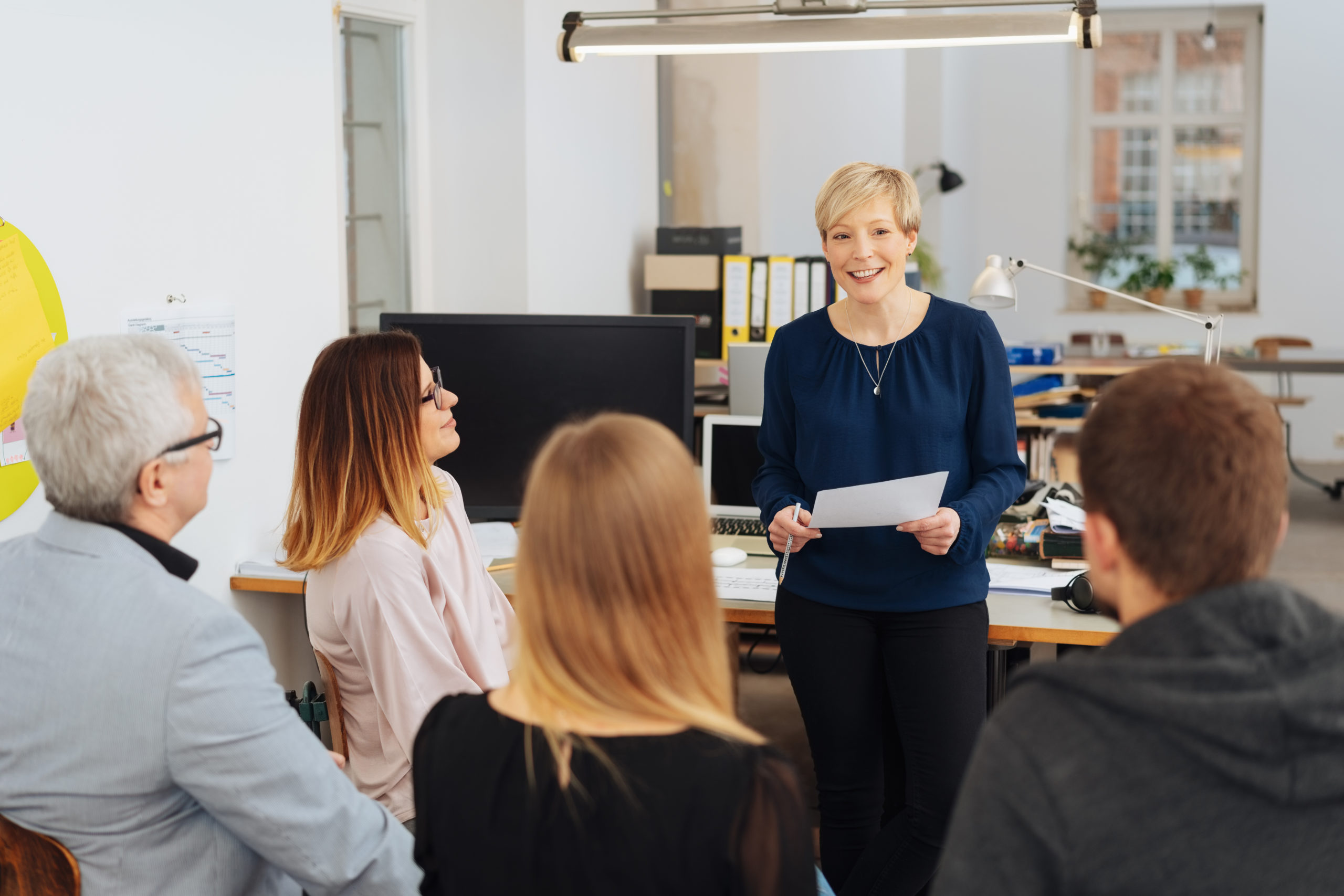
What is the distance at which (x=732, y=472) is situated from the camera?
2861 mm

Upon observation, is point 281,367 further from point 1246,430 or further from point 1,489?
point 1246,430

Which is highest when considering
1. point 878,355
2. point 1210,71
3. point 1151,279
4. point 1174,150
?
point 1210,71

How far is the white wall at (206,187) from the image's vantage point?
189 cm

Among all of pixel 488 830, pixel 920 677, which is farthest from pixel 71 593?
pixel 920 677

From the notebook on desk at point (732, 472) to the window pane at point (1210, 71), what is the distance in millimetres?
7602

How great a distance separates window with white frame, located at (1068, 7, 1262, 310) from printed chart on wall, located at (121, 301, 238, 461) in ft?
25.8

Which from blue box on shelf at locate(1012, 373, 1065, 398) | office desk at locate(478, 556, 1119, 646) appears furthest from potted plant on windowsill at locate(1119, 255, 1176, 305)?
office desk at locate(478, 556, 1119, 646)

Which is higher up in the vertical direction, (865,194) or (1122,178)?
(1122,178)

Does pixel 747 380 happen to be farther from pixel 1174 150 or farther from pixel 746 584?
pixel 1174 150

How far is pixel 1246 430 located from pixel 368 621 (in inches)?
46.7

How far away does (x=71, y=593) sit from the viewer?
1.17 meters

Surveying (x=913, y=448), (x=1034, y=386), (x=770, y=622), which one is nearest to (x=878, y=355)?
(x=913, y=448)

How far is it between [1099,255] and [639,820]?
8.78m

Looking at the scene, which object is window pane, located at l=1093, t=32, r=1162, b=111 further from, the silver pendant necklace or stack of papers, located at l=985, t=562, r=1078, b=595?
the silver pendant necklace
